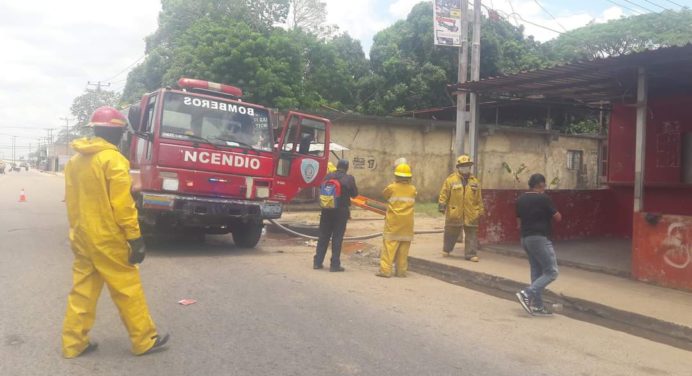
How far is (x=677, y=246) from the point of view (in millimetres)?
7125

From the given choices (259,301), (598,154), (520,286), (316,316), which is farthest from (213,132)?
(598,154)

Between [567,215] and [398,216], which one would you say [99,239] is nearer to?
[398,216]

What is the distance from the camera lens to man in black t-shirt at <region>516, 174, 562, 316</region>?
612 cm

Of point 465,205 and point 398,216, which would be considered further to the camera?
point 465,205

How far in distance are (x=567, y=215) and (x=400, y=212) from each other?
4.80 metres

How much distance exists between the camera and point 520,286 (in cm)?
747

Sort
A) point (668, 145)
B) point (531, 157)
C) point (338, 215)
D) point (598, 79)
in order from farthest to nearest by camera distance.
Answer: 1. point (531, 157)
2. point (668, 145)
3. point (598, 79)
4. point (338, 215)

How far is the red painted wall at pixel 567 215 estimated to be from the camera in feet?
34.1

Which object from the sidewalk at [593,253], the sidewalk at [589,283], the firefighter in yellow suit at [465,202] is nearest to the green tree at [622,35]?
the sidewalk at [593,253]

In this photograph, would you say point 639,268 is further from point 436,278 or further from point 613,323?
point 436,278

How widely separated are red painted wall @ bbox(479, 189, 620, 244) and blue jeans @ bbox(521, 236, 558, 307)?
4038 mm

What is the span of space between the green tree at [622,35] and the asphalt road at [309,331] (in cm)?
2850

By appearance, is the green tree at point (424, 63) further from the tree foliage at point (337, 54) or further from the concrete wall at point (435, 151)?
the concrete wall at point (435, 151)

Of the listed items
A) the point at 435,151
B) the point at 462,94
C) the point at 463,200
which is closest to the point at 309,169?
the point at 463,200
